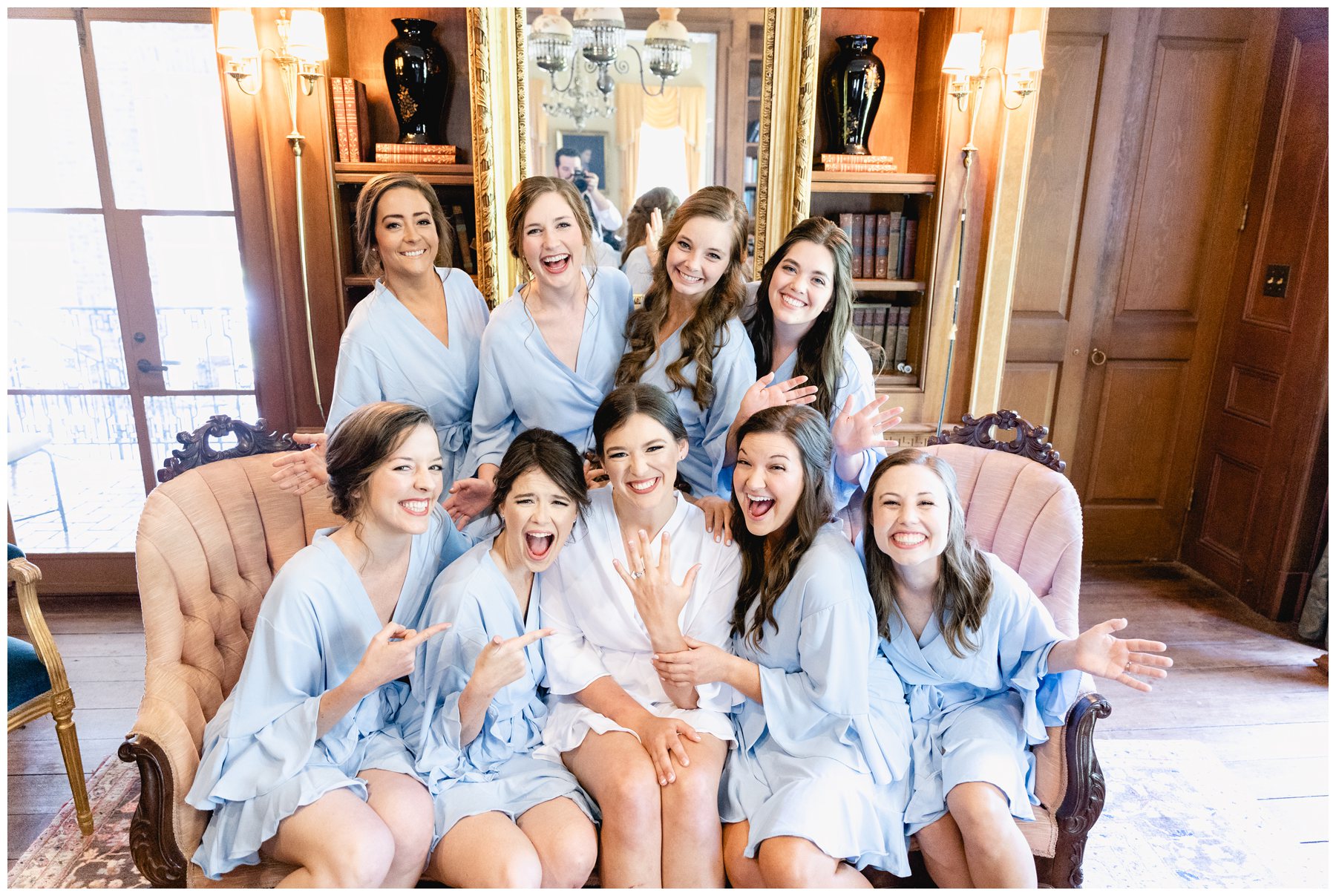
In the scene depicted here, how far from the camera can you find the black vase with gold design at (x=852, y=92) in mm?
2990

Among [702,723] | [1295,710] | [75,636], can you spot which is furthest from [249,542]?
[1295,710]

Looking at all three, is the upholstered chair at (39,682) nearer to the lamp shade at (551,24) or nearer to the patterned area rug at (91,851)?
the patterned area rug at (91,851)

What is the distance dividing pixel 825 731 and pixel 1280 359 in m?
2.64

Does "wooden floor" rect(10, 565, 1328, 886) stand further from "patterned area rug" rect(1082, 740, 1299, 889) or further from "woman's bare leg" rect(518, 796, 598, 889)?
"woman's bare leg" rect(518, 796, 598, 889)

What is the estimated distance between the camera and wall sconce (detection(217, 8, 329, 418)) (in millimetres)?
2607

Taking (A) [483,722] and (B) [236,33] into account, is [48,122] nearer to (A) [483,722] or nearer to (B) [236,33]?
(B) [236,33]

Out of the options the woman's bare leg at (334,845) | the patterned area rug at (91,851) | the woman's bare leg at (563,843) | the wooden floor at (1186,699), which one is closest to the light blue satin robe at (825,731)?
the woman's bare leg at (563,843)

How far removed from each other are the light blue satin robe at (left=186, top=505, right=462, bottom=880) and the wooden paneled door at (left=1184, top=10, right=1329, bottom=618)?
316 centimetres

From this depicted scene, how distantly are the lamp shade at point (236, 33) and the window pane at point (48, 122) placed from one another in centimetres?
70

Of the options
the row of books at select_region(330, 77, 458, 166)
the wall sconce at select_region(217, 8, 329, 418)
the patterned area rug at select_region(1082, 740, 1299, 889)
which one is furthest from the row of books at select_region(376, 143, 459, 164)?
the patterned area rug at select_region(1082, 740, 1299, 889)

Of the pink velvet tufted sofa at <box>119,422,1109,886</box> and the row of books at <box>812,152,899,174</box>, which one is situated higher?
the row of books at <box>812,152,899,174</box>

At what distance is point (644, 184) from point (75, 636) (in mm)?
2574

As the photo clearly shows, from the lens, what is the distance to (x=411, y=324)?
2.20m

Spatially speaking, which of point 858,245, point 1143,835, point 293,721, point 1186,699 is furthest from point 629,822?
point 858,245
